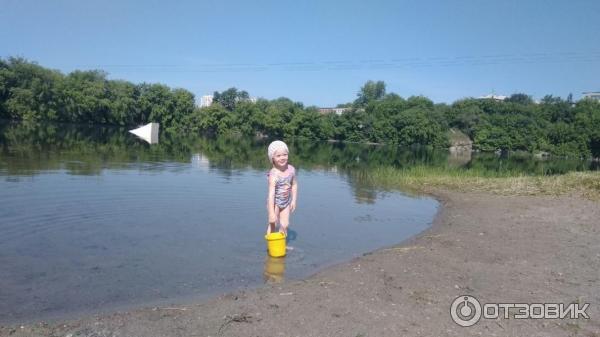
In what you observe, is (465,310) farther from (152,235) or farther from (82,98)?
(82,98)

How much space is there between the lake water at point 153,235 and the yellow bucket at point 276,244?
13cm

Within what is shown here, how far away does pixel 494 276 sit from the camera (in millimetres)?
6477

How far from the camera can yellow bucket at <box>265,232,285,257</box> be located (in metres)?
7.27

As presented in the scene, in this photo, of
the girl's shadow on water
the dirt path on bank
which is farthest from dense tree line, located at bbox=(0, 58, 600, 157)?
the dirt path on bank

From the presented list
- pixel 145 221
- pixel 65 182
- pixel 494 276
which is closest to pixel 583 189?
pixel 494 276

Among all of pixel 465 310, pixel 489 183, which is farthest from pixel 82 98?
pixel 465 310

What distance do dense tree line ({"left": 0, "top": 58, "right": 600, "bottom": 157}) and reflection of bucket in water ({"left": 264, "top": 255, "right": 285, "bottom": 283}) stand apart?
80.5 m

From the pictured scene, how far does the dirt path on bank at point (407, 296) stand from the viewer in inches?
176

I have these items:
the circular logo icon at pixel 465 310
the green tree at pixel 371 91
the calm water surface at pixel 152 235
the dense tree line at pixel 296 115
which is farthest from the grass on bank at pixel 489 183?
the green tree at pixel 371 91

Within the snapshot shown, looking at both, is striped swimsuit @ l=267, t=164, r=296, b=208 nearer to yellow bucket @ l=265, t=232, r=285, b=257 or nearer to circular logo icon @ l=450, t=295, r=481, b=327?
yellow bucket @ l=265, t=232, r=285, b=257

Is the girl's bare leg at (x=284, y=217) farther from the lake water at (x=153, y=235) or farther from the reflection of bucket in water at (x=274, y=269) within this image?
the reflection of bucket in water at (x=274, y=269)

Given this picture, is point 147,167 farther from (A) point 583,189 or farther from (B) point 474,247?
(A) point 583,189

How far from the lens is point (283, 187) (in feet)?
25.7

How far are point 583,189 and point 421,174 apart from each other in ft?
24.1
